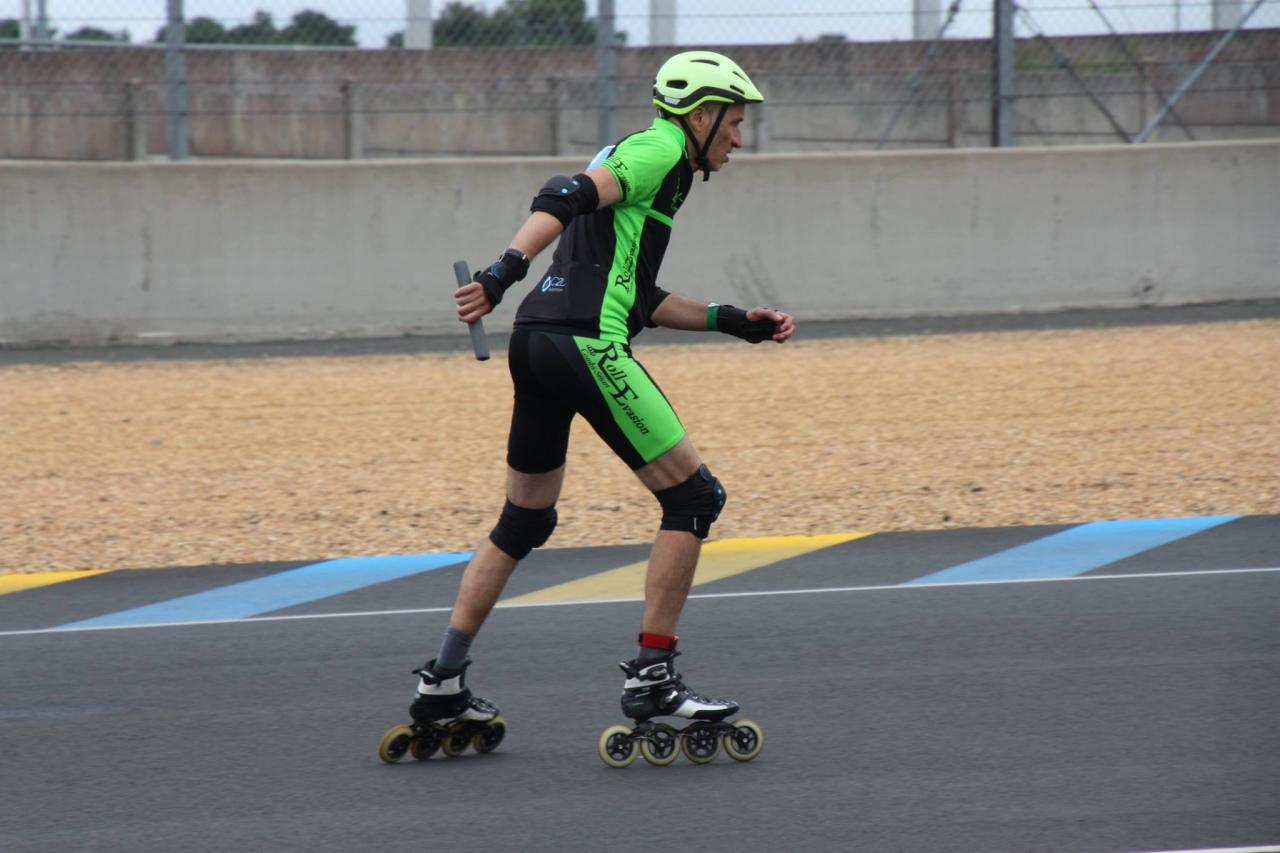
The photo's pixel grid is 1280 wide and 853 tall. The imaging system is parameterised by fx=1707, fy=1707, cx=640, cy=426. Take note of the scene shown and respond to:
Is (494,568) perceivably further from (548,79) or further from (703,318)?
(548,79)

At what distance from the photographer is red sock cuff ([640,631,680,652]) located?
16.5 ft

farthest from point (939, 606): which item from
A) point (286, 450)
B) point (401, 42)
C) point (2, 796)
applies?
point (401, 42)

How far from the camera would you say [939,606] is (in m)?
6.95

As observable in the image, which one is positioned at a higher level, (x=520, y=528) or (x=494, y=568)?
(x=520, y=528)

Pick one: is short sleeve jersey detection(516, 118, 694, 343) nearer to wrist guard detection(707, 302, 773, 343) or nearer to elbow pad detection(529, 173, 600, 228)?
elbow pad detection(529, 173, 600, 228)

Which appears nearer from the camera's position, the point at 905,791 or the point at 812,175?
the point at 905,791

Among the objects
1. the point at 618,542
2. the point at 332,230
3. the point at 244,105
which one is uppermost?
the point at 244,105

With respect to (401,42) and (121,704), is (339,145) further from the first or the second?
(121,704)

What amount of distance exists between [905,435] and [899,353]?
9.47ft

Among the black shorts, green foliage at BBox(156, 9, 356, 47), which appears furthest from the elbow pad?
green foliage at BBox(156, 9, 356, 47)

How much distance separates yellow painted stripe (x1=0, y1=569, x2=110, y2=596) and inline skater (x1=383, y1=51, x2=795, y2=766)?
3305 millimetres

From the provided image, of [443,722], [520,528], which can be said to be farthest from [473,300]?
[443,722]

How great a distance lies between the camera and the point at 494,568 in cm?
515

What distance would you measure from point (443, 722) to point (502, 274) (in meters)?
1.44
